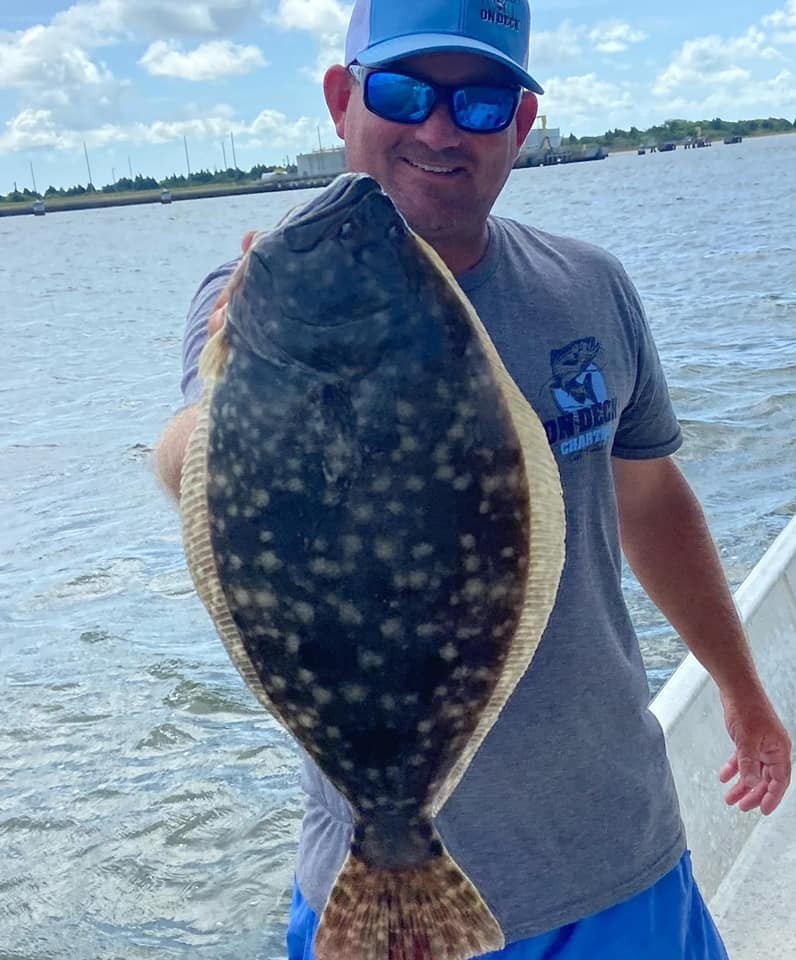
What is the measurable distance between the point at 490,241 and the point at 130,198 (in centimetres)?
14082

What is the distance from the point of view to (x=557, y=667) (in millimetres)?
2486

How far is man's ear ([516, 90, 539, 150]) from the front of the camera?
2.42 meters

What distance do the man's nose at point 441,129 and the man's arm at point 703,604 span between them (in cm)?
119

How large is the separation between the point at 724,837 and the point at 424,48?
3.20m

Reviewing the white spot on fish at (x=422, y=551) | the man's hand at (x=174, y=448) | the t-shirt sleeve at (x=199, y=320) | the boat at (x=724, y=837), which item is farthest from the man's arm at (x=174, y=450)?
the boat at (x=724, y=837)

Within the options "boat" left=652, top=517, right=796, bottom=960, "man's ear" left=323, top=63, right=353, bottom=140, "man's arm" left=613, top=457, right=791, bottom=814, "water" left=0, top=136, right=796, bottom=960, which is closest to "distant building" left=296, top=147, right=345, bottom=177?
"man's ear" left=323, top=63, right=353, bottom=140

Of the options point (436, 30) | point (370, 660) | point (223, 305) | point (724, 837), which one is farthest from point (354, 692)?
point (724, 837)

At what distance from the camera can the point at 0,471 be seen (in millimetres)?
14430

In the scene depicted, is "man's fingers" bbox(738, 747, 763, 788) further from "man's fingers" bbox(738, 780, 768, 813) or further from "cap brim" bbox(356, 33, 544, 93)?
"cap brim" bbox(356, 33, 544, 93)

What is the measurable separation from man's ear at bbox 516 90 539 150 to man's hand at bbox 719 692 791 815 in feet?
5.42

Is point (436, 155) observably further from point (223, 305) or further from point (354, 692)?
point (354, 692)

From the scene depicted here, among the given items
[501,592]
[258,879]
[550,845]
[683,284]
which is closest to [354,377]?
[501,592]

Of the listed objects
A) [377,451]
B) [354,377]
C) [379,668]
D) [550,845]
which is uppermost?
[354,377]

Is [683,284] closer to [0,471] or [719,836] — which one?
[0,471]
